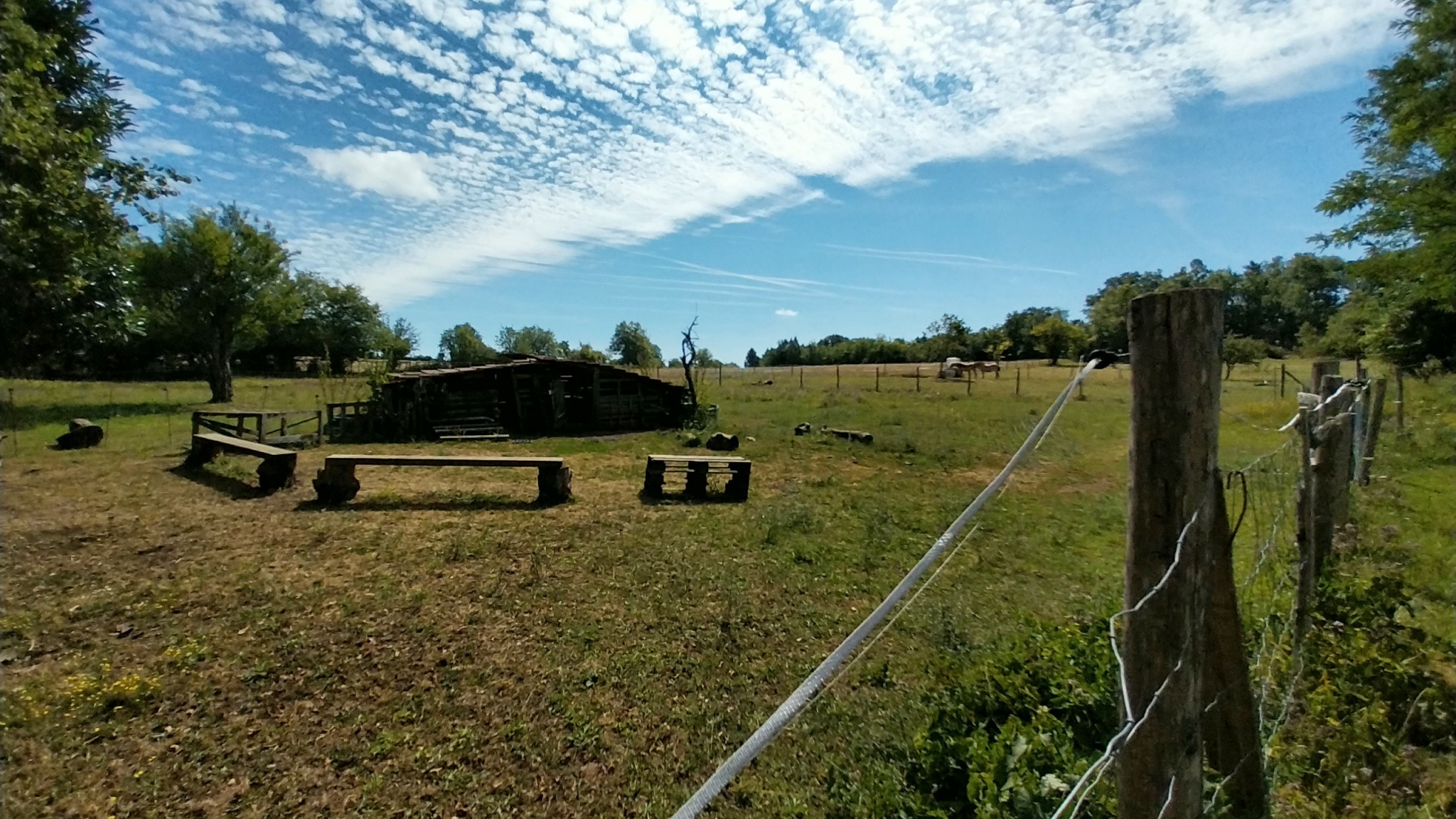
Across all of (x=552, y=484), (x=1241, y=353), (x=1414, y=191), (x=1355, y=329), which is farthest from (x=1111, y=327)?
(x=552, y=484)

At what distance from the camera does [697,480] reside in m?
10.5

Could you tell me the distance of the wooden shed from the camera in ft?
59.4

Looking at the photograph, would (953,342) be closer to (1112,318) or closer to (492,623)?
(1112,318)

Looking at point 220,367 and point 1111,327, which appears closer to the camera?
point 220,367

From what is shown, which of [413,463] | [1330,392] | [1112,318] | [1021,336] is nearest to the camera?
[1330,392]

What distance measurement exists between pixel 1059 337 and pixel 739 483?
2532 inches

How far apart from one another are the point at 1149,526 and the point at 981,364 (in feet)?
160

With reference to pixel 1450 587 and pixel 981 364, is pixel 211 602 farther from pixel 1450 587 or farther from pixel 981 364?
pixel 981 364

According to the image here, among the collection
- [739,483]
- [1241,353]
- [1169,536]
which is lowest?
[739,483]

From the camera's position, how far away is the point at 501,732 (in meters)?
3.97

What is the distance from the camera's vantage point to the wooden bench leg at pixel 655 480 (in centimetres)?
1050

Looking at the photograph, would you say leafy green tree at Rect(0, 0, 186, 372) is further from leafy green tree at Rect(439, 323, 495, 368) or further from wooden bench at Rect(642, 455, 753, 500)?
leafy green tree at Rect(439, 323, 495, 368)

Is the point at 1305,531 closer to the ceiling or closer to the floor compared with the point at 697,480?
closer to the ceiling

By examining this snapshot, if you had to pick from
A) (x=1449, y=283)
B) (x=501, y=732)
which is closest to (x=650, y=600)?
(x=501, y=732)
